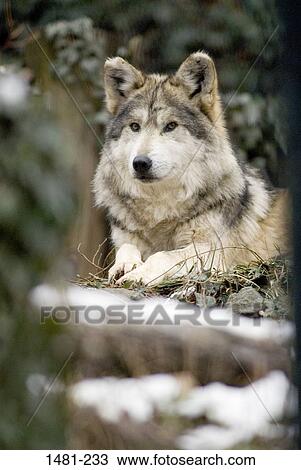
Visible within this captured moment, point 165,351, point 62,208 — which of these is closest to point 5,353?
point 62,208

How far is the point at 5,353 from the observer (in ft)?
2.90

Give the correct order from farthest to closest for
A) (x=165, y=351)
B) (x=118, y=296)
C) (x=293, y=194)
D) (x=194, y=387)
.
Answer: (x=118, y=296)
(x=194, y=387)
(x=165, y=351)
(x=293, y=194)

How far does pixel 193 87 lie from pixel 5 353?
5.71 ft

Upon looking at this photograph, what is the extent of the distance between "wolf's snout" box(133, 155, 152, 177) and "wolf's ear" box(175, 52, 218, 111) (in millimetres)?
257

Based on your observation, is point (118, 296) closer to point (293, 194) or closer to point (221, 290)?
point (221, 290)

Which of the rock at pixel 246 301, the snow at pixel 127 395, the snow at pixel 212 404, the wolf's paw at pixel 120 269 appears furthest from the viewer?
the wolf's paw at pixel 120 269

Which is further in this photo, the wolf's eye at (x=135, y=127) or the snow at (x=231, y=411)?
the wolf's eye at (x=135, y=127)

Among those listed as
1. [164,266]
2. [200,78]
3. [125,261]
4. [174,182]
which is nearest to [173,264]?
[164,266]

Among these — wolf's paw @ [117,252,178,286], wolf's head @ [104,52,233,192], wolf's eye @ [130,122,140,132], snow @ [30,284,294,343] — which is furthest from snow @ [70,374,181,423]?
wolf's eye @ [130,122,140,132]

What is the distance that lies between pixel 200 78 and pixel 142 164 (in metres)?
0.35

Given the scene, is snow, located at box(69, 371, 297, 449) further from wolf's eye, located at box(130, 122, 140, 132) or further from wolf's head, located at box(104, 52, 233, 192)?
wolf's eye, located at box(130, 122, 140, 132)

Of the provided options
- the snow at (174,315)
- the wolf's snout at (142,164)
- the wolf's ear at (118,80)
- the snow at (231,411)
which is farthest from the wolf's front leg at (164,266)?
the snow at (231,411)

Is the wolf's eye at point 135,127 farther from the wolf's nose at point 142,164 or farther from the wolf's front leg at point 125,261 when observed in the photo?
the wolf's front leg at point 125,261

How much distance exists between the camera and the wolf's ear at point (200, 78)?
86.0 inches
